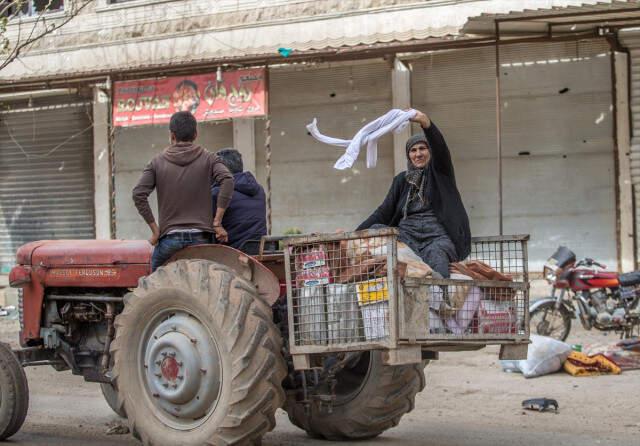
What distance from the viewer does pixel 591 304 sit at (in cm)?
1216

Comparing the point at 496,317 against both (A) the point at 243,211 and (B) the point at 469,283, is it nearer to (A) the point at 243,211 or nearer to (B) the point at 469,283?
(B) the point at 469,283

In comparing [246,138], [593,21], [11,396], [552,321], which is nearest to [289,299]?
[11,396]

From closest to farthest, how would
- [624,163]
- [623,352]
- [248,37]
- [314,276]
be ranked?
[314,276], [623,352], [624,163], [248,37]

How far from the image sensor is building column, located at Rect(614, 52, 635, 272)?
1375 centimetres

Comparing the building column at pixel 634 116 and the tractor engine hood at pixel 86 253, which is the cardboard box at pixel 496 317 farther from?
the building column at pixel 634 116

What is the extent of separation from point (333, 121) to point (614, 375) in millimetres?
6740

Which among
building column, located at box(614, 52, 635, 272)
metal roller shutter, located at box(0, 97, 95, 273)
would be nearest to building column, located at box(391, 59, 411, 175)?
building column, located at box(614, 52, 635, 272)

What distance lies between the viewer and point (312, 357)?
599 centimetres

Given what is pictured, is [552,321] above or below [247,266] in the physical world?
below

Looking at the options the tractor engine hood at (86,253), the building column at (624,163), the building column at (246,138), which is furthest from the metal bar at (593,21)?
the tractor engine hood at (86,253)

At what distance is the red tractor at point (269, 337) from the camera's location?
18.1 feet

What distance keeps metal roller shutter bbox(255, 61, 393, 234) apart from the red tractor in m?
8.61

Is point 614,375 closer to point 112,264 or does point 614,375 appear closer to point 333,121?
point 112,264

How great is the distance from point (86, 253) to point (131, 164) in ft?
33.4
